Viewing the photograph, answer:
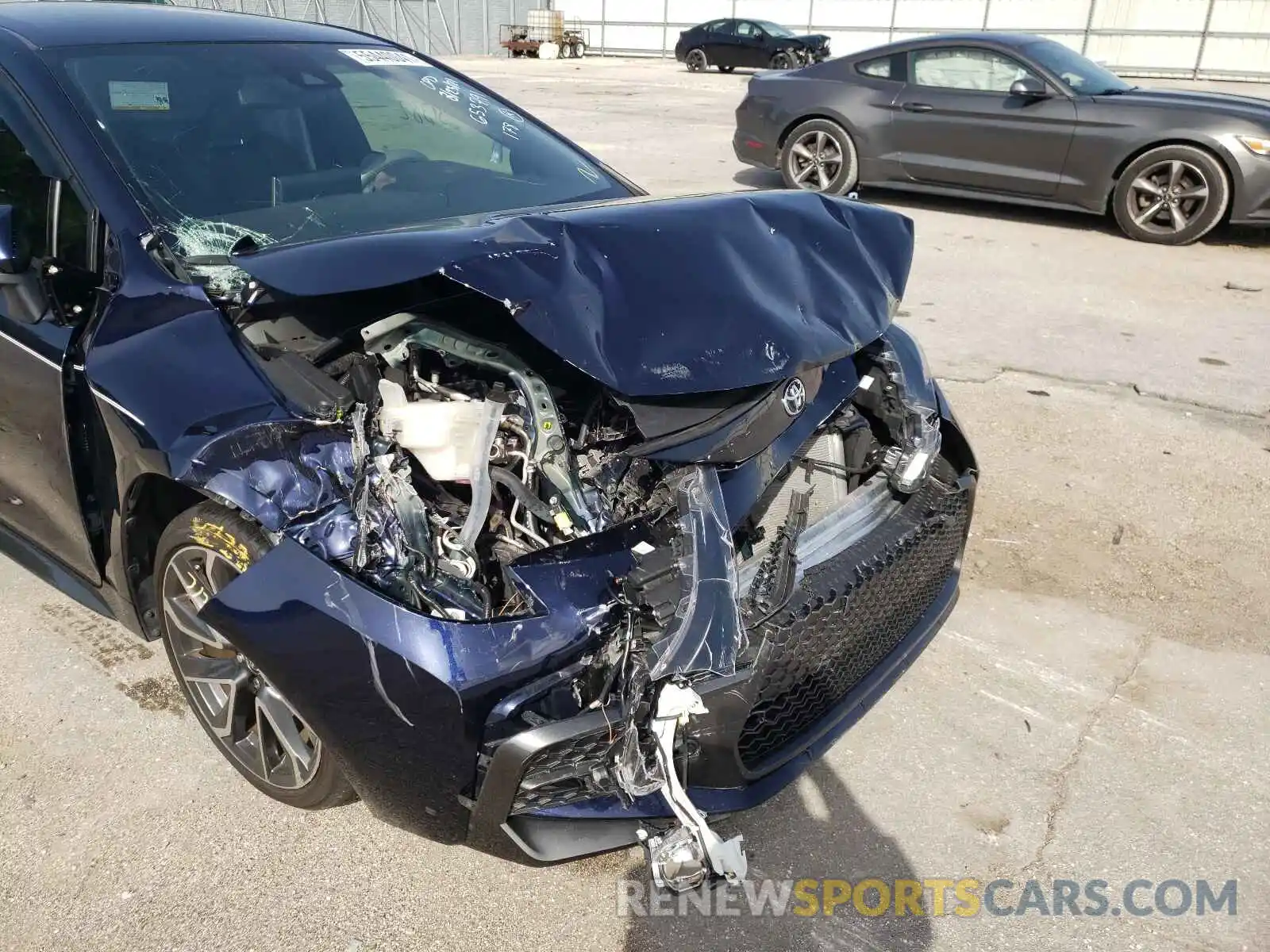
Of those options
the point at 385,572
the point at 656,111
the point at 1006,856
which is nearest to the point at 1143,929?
the point at 1006,856

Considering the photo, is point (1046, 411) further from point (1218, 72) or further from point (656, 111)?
point (1218, 72)

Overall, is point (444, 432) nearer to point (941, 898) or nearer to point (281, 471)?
point (281, 471)

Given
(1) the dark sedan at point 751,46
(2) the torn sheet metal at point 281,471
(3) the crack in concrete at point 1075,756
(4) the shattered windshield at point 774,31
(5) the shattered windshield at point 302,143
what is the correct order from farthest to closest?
1. (4) the shattered windshield at point 774,31
2. (1) the dark sedan at point 751,46
3. (5) the shattered windshield at point 302,143
4. (3) the crack in concrete at point 1075,756
5. (2) the torn sheet metal at point 281,471

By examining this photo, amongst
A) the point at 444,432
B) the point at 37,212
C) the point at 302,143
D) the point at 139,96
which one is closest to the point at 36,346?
the point at 37,212

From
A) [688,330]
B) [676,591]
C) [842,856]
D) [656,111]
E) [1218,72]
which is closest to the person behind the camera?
[676,591]

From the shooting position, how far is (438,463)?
2.09 metres

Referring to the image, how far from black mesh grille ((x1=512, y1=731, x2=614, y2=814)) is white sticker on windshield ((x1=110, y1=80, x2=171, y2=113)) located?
6.87 feet

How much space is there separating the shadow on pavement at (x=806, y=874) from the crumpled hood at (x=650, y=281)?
1.09 m

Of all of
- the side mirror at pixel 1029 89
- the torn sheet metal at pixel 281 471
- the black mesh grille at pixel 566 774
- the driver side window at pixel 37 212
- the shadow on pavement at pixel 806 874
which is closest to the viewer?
the black mesh grille at pixel 566 774

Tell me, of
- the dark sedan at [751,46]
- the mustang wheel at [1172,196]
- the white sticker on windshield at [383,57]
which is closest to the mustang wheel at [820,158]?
the mustang wheel at [1172,196]

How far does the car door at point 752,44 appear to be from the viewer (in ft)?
88.1

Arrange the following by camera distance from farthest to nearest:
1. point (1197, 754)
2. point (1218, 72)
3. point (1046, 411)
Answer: point (1218, 72)
point (1046, 411)
point (1197, 754)

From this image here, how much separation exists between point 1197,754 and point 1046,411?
2.41 metres

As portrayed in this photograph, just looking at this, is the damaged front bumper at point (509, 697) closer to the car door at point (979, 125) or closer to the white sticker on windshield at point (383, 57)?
the white sticker on windshield at point (383, 57)
